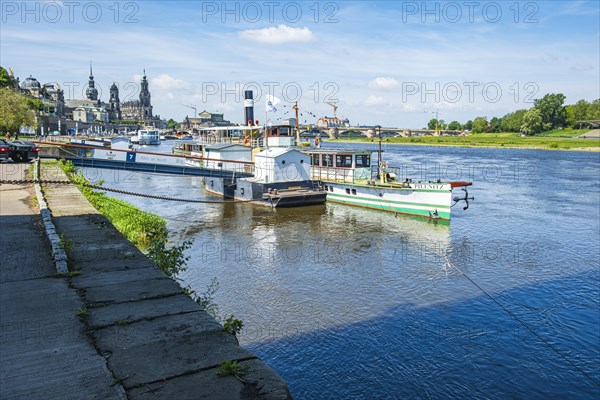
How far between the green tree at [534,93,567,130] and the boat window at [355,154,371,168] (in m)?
132

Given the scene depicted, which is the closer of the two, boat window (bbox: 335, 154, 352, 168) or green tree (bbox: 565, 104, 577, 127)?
boat window (bbox: 335, 154, 352, 168)

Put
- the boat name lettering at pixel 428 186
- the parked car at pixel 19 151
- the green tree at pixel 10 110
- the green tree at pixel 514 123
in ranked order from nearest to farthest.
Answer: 1. the boat name lettering at pixel 428 186
2. the parked car at pixel 19 151
3. the green tree at pixel 10 110
4. the green tree at pixel 514 123

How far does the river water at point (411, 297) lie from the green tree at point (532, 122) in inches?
4879

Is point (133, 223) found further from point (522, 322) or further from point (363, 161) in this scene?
point (363, 161)

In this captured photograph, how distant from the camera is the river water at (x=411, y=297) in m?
12.3

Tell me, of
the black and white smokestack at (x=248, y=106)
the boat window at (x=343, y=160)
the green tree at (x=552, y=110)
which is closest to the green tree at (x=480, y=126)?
the green tree at (x=552, y=110)

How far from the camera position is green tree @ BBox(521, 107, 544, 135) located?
144500 mm

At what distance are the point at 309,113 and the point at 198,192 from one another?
19.6 meters

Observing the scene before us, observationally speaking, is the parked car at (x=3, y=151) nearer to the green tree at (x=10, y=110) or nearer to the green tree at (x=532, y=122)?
the green tree at (x=10, y=110)

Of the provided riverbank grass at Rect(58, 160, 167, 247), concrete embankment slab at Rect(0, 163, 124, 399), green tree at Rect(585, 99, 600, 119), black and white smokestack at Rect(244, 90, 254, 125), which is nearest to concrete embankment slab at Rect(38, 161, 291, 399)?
concrete embankment slab at Rect(0, 163, 124, 399)

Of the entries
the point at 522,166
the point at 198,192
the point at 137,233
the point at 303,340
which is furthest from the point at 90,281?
the point at 522,166

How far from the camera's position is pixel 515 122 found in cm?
16112

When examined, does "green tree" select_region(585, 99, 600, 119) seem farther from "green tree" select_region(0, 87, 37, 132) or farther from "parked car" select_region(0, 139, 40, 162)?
"parked car" select_region(0, 139, 40, 162)

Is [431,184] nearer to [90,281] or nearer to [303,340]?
[303,340]
